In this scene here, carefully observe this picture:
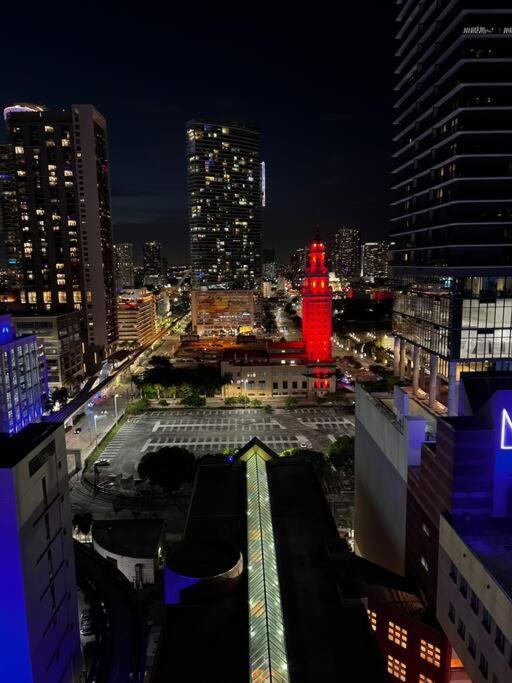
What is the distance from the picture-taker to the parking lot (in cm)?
6956

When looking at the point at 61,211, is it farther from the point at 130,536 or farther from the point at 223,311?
the point at 130,536

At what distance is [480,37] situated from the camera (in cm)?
5400

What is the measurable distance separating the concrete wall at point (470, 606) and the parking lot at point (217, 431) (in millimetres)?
42484

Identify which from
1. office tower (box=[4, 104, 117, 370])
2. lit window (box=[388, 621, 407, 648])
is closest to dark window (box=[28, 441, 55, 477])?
lit window (box=[388, 621, 407, 648])

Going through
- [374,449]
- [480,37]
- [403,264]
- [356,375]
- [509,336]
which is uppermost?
[480,37]

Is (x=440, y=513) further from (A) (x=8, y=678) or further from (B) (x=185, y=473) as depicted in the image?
(B) (x=185, y=473)

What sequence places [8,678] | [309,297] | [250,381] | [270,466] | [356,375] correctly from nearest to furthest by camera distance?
[8,678] → [270,466] → [250,381] → [309,297] → [356,375]

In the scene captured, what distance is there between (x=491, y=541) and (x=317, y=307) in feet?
271

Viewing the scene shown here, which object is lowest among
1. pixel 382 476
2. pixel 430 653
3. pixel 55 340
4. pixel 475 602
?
pixel 430 653

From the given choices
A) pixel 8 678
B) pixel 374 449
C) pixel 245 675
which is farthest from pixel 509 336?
pixel 8 678

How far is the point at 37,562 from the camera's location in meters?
23.3

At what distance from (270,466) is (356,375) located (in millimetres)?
69213

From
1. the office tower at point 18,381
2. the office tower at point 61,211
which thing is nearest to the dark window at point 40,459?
the office tower at point 18,381

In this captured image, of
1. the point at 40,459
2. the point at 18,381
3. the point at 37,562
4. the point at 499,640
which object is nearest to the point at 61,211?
the point at 18,381
